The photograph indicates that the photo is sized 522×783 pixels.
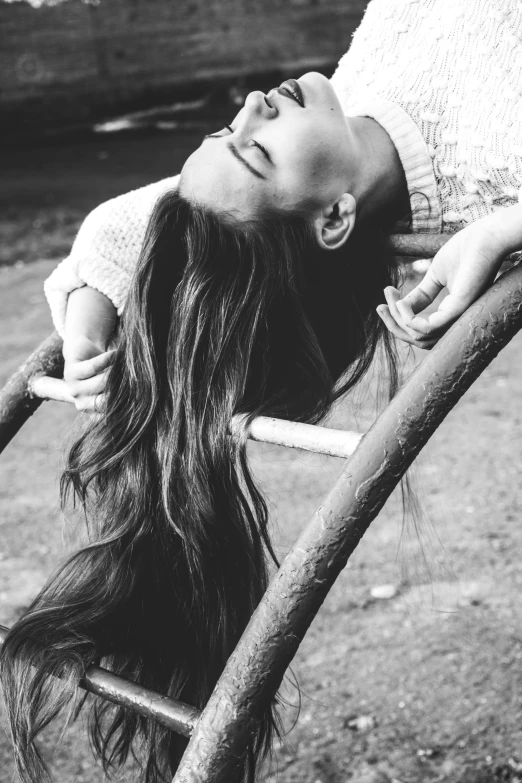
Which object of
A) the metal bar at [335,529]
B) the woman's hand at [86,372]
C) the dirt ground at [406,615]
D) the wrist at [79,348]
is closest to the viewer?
the metal bar at [335,529]

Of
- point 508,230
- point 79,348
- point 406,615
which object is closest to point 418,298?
point 508,230

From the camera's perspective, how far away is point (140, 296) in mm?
1319

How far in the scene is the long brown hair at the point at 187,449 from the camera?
1222mm

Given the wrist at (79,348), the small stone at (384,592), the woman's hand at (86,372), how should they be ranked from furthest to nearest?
the small stone at (384,592) → the wrist at (79,348) → the woman's hand at (86,372)

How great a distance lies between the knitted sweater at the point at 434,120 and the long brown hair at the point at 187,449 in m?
0.19

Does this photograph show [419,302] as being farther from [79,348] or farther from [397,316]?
[79,348]

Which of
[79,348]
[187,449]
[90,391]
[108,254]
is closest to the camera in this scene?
[187,449]

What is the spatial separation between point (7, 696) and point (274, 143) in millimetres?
866

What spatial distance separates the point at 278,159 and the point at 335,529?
0.65 meters

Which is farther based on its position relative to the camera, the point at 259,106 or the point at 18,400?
the point at 18,400

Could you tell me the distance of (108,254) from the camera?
1.56 metres

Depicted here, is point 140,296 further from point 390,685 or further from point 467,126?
point 390,685

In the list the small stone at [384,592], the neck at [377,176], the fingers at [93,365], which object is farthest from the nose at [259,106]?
the small stone at [384,592]

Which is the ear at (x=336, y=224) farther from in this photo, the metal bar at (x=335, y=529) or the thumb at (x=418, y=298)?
the metal bar at (x=335, y=529)
